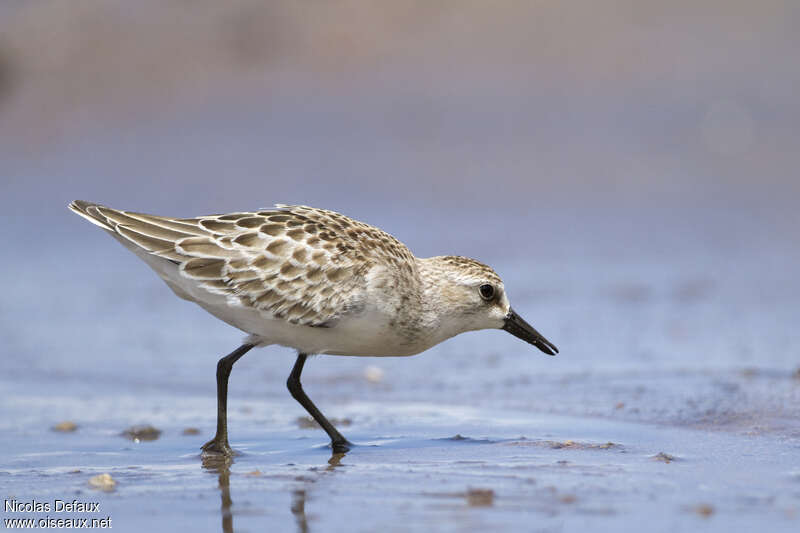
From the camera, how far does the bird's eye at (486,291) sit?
7141 millimetres

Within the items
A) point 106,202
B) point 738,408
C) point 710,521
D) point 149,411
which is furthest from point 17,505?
point 106,202

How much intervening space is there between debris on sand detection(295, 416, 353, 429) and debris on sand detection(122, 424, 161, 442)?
96 centimetres

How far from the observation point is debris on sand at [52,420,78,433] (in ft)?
25.2

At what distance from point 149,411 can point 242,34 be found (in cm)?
943

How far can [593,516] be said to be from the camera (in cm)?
513

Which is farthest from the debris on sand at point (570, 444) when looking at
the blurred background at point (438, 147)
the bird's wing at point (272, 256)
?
the blurred background at point (438, 147)

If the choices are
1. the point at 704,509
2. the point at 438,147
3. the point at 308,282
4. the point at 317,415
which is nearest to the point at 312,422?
the point at 317,415

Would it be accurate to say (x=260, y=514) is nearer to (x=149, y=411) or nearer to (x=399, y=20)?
(x=149, y=411)

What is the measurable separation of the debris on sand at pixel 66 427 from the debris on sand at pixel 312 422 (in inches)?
59.1

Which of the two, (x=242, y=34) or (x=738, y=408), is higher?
(x=242, y=34)

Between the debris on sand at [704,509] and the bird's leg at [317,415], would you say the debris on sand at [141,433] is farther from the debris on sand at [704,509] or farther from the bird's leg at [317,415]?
the debris on sand at [704,509]

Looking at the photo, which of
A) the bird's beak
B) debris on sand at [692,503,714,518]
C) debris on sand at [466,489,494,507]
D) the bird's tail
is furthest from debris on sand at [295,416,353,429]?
debris on sand at [692,503,714,518]

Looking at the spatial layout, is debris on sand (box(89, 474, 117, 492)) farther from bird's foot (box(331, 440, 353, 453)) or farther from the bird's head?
the bird's head

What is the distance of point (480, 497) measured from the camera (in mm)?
5531
